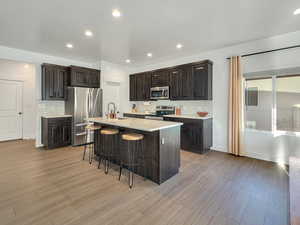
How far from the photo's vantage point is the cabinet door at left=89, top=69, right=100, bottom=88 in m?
5.56

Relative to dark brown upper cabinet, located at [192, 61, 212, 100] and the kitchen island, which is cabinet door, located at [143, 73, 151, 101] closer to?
dark brown upper cabinet, located at [192, 61, 212, 100]

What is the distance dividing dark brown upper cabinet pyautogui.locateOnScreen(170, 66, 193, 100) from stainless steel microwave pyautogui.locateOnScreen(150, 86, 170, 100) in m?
0.18

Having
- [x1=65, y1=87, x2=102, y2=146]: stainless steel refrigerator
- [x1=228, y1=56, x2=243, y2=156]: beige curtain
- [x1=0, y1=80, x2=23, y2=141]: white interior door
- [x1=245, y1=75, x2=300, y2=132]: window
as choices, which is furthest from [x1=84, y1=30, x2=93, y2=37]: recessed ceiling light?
[x1=0, y1=80, x2=23, y2=141]: white interior door

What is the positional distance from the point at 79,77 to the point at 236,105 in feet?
16.3

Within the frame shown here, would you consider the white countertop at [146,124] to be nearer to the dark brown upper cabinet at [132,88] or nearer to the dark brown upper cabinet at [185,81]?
the dark brown upper cabinet at [185,81]

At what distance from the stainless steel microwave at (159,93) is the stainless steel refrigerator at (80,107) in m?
2.01

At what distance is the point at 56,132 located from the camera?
472 cm

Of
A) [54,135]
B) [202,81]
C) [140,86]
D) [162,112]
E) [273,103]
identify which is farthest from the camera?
[140,86]

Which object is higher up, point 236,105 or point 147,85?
point 147,85

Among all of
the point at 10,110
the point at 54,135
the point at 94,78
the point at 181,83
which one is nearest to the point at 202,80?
the point at 181,83

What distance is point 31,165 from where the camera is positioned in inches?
135

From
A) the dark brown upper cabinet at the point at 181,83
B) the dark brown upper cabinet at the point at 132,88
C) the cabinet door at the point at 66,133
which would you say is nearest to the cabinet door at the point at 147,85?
the dark brown upper cabinet at the point at 132,88

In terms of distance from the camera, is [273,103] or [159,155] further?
[273,103]

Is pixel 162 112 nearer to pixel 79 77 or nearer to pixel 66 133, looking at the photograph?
pixel 79 77
